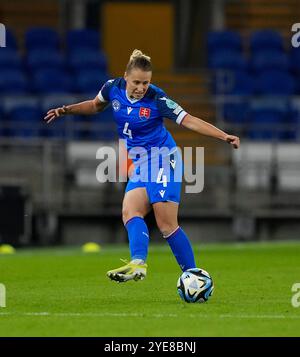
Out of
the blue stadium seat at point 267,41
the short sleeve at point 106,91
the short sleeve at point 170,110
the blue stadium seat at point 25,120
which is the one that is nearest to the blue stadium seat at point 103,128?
the blue stadium seat at point 25,120

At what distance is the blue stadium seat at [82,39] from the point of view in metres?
26.8

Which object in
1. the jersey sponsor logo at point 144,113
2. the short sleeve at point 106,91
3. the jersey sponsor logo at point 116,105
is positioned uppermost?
the short sleeve at point 106,91

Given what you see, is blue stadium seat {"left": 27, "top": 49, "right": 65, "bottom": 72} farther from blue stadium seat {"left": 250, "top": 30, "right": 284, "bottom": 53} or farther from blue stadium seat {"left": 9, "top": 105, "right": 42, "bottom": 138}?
blue stadium seat {"left": 250, "top": 30, "right": 284, "bottom": 53}

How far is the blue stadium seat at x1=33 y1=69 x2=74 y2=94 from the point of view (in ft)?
82.5

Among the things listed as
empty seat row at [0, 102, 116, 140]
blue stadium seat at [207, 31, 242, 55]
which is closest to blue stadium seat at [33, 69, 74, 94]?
empty seat row at [0, 102, 116, 140]

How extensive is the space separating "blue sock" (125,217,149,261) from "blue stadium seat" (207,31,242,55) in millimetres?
15916

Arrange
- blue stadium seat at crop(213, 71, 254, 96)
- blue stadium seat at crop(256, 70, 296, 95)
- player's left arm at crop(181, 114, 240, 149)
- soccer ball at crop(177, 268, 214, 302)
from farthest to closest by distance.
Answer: blue stadium seat at crop(256, 70, 296, 95) → blue stadium seat at crop(213, 71, 254, 96) → soccer ball at crop(177, 268, 214, 302) → player's left arm at crop(181, 114, 240, 149)

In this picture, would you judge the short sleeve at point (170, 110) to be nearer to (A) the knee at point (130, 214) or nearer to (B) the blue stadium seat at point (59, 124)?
(A) the knee at point (130, 214)

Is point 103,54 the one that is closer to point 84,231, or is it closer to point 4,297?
point 84,231

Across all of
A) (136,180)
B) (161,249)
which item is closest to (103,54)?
(161,249)

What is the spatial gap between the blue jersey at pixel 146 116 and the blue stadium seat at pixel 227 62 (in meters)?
14.8

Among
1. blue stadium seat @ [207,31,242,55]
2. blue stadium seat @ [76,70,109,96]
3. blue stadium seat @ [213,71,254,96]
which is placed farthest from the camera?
blue stadium seat @ [207,31,242,55]

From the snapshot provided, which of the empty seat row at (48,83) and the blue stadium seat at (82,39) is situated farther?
the blue stadium seat at (82,39)

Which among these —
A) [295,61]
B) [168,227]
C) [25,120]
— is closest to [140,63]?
[168,227]
